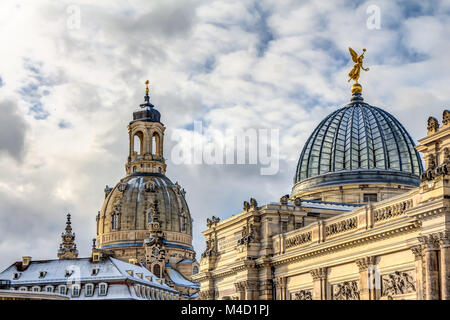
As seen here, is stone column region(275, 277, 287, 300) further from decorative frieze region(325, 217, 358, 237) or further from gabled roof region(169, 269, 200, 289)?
gabled roof region(169, 269, 200, 289)

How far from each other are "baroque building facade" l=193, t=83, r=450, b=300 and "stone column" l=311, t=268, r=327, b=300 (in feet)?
0.23

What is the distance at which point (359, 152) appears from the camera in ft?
224

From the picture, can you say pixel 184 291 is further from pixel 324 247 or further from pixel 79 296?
pixel 324 247

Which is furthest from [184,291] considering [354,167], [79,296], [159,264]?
[354,167]

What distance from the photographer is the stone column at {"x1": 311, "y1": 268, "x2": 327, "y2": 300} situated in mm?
51531

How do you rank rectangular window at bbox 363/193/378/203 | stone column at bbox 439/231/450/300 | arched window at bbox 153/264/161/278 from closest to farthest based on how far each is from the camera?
stone column at bbox 439/231/450/300
rectangular window at bbox 363/193/378/203
arched window at bbox 153/264/161/278

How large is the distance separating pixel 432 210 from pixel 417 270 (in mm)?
3827

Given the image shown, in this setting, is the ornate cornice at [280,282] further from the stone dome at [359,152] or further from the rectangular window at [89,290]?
the rectangular window at [89,290]

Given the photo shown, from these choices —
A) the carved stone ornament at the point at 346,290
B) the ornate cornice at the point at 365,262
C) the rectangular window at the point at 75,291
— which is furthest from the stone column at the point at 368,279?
the rectangular window at the point at 75,291

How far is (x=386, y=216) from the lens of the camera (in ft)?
150

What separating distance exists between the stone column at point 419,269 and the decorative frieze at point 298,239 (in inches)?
539

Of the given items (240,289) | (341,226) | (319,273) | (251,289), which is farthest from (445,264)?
(240,289)

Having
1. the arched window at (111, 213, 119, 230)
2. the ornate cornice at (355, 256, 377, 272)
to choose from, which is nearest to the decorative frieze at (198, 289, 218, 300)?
the ornate cornice at (355, 256, 377, 272)

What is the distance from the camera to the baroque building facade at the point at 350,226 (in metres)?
40.6
